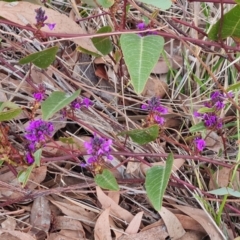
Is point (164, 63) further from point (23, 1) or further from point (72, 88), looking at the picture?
point (23, 1)

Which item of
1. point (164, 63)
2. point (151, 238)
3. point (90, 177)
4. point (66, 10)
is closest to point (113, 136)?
point (90, 177)

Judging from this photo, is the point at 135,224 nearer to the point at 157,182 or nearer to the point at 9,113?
the point at 157,182

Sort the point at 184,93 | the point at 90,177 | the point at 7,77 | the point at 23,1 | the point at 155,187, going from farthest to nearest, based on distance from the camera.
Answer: the point at 184,93, the point at 7,77, the point at 90,177, the point at 23,1, the point at 155,187

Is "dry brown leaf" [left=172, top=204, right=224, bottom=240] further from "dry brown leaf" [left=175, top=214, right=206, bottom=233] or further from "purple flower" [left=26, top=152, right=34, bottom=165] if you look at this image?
"purple flower" [left=26, top=152, right=34, bottom=165]

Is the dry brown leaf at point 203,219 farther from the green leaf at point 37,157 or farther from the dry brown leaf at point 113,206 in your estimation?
the green leaf at point 37,157

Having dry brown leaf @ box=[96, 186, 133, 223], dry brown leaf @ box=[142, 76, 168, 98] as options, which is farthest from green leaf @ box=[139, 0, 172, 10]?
dry brown leaf @ box=[142, 76, 168, 98]

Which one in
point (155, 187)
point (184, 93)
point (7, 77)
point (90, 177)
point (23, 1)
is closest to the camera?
point (155, 187)
